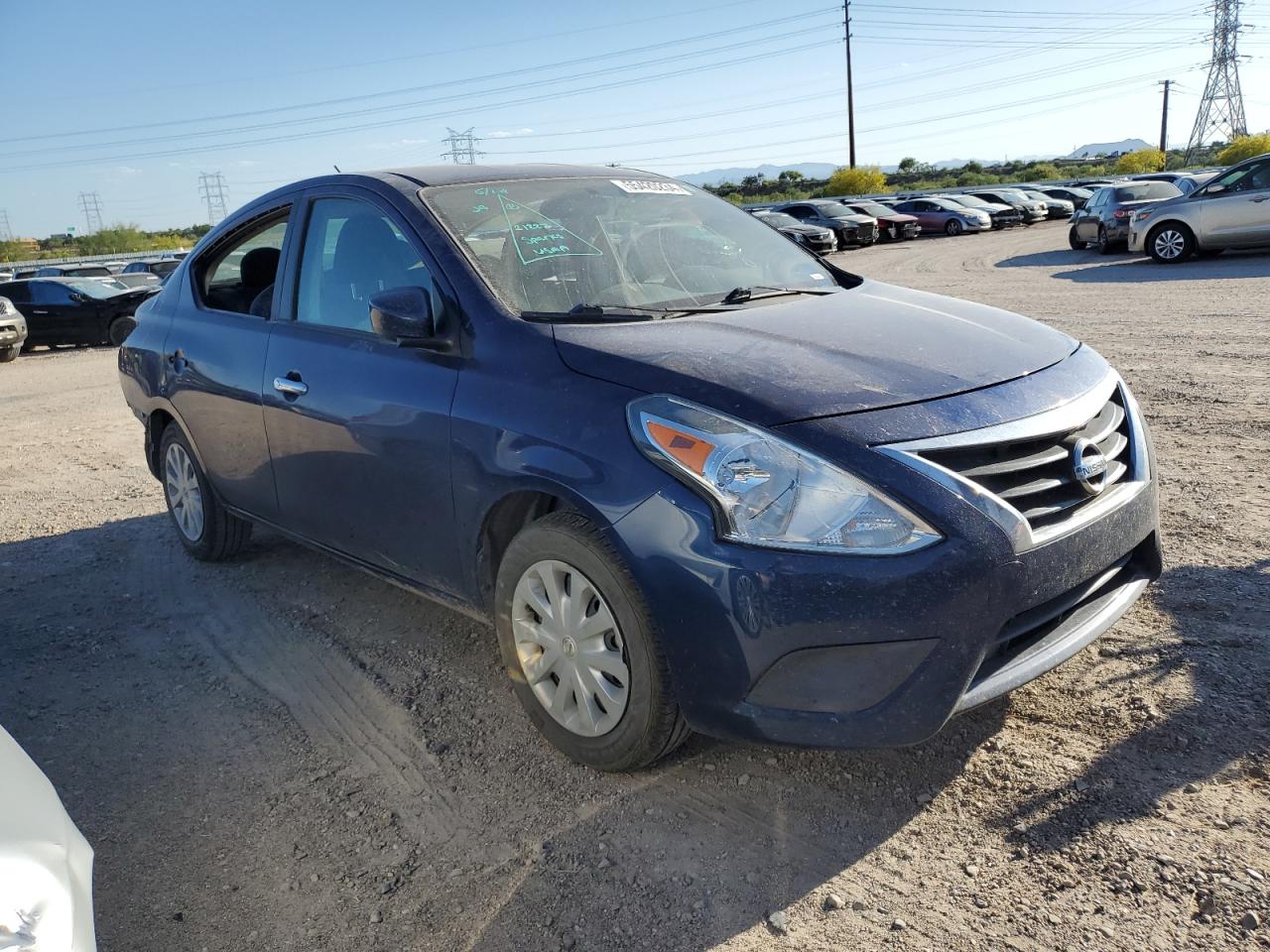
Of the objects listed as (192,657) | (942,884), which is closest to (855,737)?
(942,884)

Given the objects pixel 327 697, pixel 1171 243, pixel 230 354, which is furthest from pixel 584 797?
pixel 1171 243

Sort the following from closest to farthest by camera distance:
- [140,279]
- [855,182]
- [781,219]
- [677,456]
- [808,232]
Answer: [677,456]
[140,279]
[808,232]
[781,219]
[855,182]

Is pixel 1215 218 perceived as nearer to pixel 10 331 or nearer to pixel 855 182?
pixel 10 331

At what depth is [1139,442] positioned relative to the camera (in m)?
3.05

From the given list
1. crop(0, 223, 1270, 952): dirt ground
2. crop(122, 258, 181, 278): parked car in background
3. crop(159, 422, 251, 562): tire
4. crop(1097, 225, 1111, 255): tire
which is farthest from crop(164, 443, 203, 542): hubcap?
crop(122, 258, 181, 278): parked car in background

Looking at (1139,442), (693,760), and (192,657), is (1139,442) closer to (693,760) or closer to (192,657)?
(693,760)

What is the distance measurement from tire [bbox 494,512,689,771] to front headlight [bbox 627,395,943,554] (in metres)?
0.33

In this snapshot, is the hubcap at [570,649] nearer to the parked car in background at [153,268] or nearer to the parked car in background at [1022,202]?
the parked car in background at [153,268]

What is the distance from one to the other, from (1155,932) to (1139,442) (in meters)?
1.43

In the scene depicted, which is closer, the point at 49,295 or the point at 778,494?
the point at 778,494

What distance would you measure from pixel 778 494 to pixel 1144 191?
2163cm

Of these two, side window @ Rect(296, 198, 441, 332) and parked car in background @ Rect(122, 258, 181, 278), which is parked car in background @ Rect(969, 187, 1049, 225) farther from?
side window @ Rect(296, 198, 441, 332)

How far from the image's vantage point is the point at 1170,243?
55.3 feet

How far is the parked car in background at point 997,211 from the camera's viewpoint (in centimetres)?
3603
